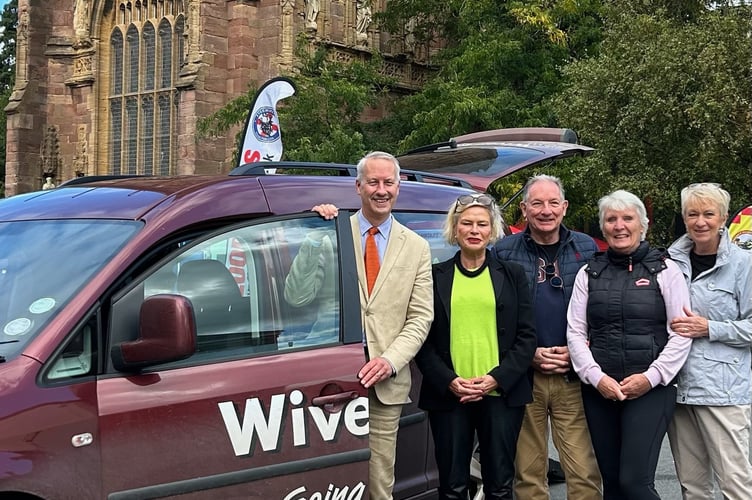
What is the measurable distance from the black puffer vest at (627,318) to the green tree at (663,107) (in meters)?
13.5

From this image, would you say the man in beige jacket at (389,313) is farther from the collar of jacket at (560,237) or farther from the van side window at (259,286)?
the collar of jacket at (560,237)

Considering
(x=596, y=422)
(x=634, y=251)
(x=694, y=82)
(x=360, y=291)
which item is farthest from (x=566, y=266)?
(x=694, y=82)

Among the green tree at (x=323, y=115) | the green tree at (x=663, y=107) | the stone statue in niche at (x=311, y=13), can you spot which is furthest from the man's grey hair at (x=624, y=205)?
the stone statue in niche at (x=311, y=13)

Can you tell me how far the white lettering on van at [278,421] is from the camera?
351 centimetres

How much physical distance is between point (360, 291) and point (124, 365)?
1.14 metres

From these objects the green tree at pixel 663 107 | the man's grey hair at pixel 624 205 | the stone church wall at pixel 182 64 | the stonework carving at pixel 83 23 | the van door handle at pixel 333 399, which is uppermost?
the stonework carving at pixel 83 23

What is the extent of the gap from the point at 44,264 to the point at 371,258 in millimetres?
1375

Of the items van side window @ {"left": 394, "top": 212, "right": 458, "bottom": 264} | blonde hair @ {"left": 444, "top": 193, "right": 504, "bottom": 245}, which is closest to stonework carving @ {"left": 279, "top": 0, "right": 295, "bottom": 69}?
van side window @ {"left": 394, "top": 212, "right": 458, "bottom": 264}

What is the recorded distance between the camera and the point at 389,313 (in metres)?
3.97

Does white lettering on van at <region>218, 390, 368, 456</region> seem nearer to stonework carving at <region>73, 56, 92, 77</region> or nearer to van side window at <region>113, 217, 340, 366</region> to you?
van side window at <region>113, 217, 340, 366</region>

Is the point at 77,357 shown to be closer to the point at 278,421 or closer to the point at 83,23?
the point at 278,421

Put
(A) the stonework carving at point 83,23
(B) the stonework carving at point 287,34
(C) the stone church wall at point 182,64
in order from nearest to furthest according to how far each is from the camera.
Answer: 1. (B) the stonework carving at point 287,34
2. (C) the stone church wall at point 182,64
3. (A) the stonework carving at point 83,23

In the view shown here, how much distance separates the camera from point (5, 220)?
3887mm

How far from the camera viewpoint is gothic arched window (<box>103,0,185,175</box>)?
91.5 feet
